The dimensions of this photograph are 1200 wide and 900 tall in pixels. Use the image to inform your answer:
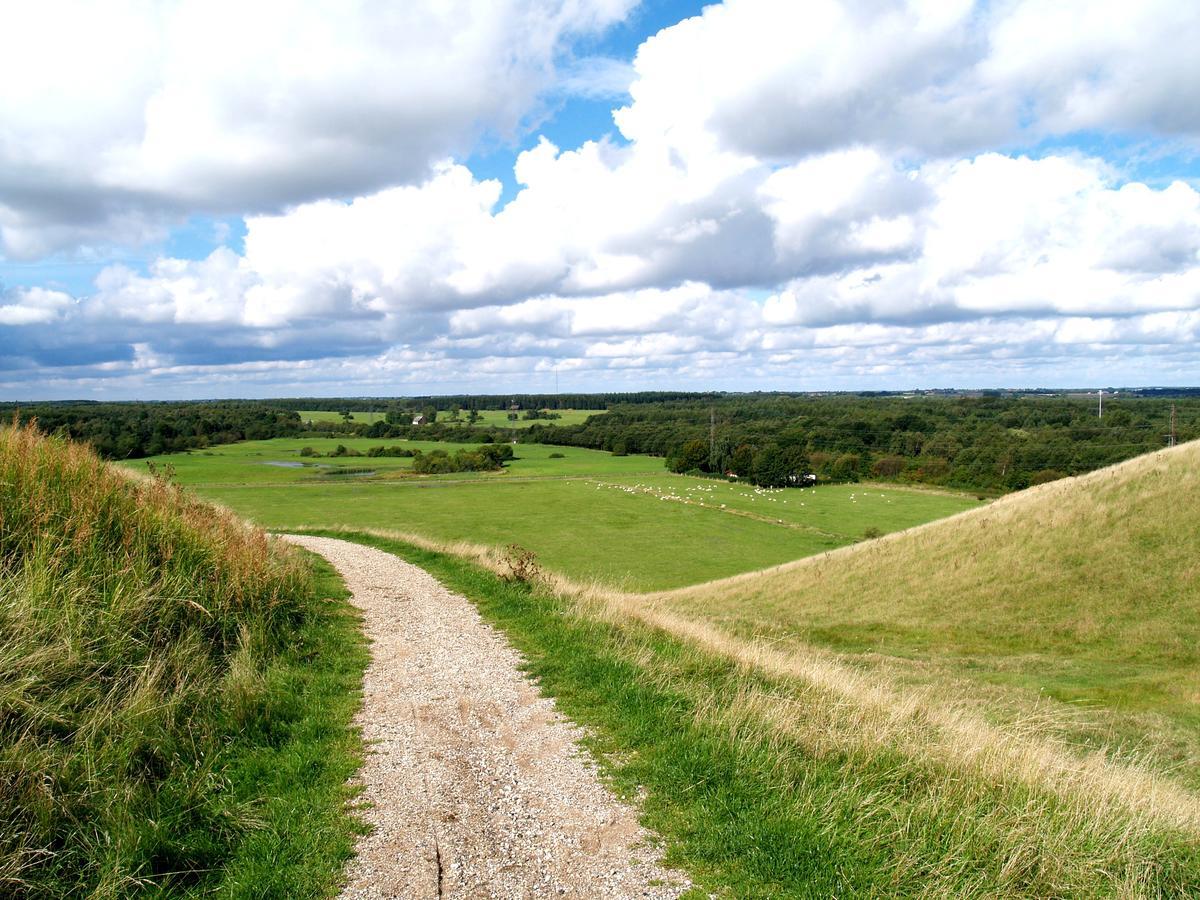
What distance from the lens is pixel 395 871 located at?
4.69 meters

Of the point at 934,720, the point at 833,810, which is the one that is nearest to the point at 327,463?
the point at 934,720

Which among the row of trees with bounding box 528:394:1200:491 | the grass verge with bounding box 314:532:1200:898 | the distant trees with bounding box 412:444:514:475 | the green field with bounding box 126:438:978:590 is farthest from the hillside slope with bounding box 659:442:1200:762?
the distant trees with bounding box 412:444:514:475

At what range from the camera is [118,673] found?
6.80 metres

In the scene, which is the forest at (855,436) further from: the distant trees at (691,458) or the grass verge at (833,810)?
the grass verge at (833,810)

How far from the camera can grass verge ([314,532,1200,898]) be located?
464 cm

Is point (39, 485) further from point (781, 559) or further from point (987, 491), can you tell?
point (987, 491)

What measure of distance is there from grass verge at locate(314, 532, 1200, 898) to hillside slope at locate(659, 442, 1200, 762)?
708cm

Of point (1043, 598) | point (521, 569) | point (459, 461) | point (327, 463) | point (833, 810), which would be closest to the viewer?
point (833, 810)

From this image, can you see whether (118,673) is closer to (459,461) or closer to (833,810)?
(833,810)

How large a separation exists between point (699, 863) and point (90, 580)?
7.04 metres

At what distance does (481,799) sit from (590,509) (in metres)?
72.3

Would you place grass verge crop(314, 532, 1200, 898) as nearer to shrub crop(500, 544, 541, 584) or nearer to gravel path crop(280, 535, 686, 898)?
gravel path crop(280, 535, 686, 898)

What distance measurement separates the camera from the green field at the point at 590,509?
54.2 m

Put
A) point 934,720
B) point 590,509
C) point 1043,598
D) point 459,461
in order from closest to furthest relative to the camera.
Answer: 1. point 934,720
2. point 1043,598
3. point 590,509
4. point 459,461
